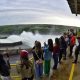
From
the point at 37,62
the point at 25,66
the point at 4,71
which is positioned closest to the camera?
the point at 4,71

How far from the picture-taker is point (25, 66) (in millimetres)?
9406

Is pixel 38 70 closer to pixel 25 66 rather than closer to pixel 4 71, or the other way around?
pixel 25 66

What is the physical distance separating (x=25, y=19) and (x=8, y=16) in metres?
4.12

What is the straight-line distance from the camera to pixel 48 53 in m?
14.0

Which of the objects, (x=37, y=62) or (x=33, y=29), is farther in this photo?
(x=33, y=29)

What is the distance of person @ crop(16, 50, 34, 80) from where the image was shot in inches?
363

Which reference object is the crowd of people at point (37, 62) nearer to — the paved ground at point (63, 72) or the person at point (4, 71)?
the person at point (4, 71)

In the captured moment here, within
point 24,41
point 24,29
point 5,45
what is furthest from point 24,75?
point 24,29

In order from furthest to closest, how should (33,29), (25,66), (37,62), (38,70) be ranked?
(33,29) < (38,70) < (37,62) < (25,66)

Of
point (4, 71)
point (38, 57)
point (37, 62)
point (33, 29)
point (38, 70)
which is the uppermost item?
point (4, 71)

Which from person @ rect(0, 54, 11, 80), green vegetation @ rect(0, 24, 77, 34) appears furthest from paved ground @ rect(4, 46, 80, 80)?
green vegetation @ rect(0, 24, 77, 34)

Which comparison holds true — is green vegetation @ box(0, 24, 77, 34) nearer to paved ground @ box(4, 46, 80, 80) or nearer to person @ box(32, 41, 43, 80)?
paved ground @ box(4, 46, 80, 80)

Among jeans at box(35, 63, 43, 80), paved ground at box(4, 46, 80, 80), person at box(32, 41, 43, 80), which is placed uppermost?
person at box(32, 41, 43, 80)

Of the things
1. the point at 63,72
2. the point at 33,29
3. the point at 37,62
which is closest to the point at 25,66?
the point at 37,62
